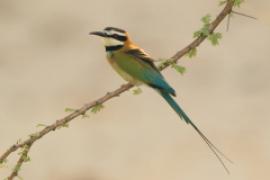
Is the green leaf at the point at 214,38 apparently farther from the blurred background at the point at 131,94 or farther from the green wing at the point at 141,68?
the blurred background at the point at 131,94

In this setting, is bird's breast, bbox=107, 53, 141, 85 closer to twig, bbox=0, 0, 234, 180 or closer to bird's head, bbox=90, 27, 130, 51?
bird's head, bbox=90, 27, 130, 51

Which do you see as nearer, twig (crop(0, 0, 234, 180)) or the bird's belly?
twig (crop(0, 0, 234, 180))

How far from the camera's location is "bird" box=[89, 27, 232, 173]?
3.46 metres

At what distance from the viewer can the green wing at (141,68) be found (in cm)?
346

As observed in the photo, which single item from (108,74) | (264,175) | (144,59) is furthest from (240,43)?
(144,59)

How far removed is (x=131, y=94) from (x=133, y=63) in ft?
20.8

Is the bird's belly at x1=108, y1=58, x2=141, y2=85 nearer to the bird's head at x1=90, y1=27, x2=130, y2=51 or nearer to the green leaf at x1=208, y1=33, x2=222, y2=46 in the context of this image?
the bird's head at x1=90, y1=27, x2=130, y2=51

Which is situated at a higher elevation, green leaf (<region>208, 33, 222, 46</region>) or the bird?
the bird

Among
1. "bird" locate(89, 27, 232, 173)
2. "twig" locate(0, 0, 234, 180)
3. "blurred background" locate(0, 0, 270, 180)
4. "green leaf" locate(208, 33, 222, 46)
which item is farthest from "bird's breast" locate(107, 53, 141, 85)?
"blurred background" locate(0, 0, 270, 180)

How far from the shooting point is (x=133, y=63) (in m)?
3.69

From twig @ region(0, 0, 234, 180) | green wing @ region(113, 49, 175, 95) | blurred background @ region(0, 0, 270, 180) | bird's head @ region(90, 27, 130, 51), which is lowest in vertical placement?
twig @ region(0, 0, 234, 180)

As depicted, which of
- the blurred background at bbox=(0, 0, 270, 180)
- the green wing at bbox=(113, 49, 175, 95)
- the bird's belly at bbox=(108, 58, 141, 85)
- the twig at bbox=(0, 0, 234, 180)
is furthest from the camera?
the blurred background at bbox=(0, 0, 270, 180)

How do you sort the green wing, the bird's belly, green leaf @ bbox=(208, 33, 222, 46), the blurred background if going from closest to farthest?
green leaf @ bbox=(208, 33, 222, 46) → the green wing → the bird's belly → the blurred background

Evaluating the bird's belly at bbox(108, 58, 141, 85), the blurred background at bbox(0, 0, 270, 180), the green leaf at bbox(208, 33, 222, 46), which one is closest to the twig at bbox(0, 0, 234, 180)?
the green leaf at bbox(208, 33, 222, 46)
